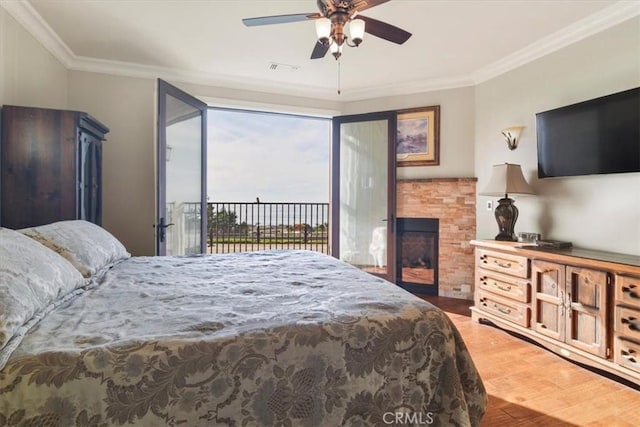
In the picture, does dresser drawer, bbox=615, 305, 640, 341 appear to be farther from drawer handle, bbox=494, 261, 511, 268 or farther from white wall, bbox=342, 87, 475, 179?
white wall, bbox=342, 87, 475, 179

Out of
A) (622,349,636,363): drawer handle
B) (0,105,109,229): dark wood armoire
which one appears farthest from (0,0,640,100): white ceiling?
(622,349,636,363): drawer handle

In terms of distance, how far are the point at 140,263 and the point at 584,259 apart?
114 inches

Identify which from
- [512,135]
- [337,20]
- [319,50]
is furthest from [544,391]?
[319,50]

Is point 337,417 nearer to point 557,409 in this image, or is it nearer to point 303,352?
point 303,352

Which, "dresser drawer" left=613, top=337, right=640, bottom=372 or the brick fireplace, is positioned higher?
the brick fireplace

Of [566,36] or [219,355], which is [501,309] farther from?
[219,355]

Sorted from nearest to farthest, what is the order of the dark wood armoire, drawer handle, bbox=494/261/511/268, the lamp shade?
the dark wood armoire, drawer handle, bbox=494/261/511/268, the lamp shade

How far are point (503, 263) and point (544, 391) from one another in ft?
3.67

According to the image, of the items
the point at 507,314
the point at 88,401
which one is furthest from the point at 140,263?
the point at 507,314

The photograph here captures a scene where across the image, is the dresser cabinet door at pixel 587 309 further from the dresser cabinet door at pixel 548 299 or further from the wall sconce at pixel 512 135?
the wall sconce at pixel 512 135

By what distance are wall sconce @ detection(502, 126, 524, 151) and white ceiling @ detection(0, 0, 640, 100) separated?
2.12ft

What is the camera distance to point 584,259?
2254 millimetres

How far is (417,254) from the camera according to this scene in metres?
4.21

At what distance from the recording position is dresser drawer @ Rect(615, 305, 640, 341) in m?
1.99
